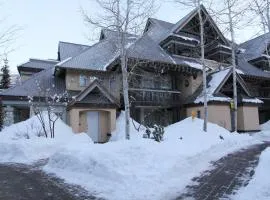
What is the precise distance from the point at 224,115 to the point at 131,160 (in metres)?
15.6

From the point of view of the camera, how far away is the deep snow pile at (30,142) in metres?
13.4

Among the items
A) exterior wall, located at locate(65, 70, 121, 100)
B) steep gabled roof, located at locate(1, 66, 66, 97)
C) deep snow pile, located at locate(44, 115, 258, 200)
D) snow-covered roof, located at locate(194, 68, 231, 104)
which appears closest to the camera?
deep snow pile, located at locate(44, 115, 258, 200)

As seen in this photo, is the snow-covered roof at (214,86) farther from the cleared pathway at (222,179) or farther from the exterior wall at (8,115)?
the exterior wall at (8,115)

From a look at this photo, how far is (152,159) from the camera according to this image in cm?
952

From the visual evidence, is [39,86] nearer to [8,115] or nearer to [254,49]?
[8,115]

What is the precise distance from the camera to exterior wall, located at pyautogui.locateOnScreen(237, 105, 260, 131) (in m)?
24.0

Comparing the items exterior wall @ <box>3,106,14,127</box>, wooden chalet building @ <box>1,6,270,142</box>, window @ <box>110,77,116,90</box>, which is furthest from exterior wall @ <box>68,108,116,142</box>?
exterior wall @ <box>3,106,14,127</box>

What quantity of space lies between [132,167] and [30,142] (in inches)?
299

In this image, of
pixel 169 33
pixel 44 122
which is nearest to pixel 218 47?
pixel 169 33

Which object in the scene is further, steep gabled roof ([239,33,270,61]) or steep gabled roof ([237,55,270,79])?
steep gabled roof ([239,33,270,61])

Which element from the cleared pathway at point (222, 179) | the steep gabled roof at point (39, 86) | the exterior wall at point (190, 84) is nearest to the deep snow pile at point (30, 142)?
the steep gabled roof at point (39, 86)

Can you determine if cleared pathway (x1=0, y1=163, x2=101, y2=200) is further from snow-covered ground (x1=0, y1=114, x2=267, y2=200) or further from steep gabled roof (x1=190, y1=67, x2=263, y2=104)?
steep gabled roof (x1=190, y1=67, x2=263, y2=104)

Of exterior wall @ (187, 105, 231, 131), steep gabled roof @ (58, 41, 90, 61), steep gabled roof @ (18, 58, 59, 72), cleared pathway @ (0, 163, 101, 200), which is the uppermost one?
steep gabled roof @ (58, 41, 90, 61)

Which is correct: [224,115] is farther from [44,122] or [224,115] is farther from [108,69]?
[44,122]
